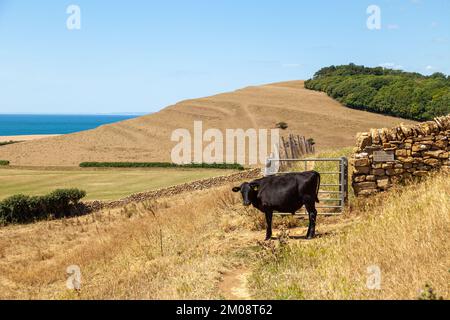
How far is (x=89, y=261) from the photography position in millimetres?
14266

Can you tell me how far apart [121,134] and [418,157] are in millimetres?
68301

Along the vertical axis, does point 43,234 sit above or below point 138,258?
below

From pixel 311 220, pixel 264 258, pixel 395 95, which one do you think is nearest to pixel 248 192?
pixel 311 220

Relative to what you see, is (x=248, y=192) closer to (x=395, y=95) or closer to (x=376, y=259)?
(x=376, y=259)

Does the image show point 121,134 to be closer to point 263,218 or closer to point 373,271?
point 263,218

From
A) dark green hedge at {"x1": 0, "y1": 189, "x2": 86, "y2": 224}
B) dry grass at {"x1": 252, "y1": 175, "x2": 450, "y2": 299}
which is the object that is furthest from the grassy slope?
dark green hedge at {"x1": 0, "y1": 189, "x2": 86, "y2": 224}

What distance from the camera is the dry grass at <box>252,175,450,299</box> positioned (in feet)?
23.2

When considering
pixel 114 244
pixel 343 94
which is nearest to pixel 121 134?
pixel 343 94

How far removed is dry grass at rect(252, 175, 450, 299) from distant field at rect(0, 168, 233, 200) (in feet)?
81.9

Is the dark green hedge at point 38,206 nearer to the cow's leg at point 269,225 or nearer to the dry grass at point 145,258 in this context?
the dry grass at point 145,258

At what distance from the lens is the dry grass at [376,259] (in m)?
7.07

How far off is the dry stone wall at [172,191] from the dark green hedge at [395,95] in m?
40.2

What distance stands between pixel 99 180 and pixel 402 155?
107ft

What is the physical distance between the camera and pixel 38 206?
2939 centimetres
